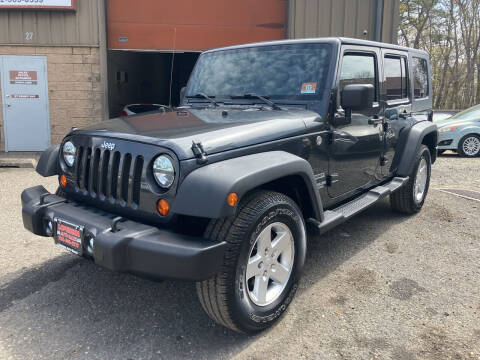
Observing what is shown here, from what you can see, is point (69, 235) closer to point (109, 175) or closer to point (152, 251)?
point (109, 175)

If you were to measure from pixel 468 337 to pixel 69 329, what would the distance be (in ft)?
8.22

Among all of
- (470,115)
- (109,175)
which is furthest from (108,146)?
(470,115)

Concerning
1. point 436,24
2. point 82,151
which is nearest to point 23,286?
point 82,151

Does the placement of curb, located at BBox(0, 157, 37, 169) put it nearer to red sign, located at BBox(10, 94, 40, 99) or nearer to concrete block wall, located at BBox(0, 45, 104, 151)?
concrete block wall, located at BBox(0, 45, 104, 151)

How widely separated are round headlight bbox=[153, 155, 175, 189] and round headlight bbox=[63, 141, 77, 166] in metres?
0.88

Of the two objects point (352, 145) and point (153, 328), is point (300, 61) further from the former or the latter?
point (153, 328)

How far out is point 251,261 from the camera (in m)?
2.64

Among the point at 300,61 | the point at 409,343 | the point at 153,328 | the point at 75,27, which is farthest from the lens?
the point at 75,27

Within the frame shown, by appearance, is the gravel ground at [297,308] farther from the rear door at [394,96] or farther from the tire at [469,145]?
the tire at [469,145]

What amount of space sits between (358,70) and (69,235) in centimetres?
276

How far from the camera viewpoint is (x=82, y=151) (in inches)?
118

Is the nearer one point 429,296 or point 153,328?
point 153,328

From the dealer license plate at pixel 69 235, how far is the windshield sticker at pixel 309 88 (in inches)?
78.3

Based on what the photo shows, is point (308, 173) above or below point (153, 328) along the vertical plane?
above
